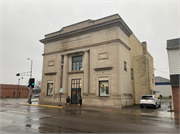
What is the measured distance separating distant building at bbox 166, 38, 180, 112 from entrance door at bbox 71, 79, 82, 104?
1455cm

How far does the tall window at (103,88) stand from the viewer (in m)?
22.4

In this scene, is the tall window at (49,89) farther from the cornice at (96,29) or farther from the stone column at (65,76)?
the cornice at (96,29)

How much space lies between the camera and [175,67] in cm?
1599

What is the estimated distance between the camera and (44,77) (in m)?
29.8

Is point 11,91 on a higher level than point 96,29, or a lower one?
lower

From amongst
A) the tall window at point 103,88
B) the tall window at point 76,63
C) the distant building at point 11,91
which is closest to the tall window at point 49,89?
the tall window at point 76,63

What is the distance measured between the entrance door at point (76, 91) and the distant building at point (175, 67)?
14.6 meters

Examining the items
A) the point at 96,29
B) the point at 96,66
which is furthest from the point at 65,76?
the point at 96,29

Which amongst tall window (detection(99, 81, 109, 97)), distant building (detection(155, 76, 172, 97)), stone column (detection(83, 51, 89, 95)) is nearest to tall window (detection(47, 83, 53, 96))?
stone column (detection(83, 51, 89, 95))

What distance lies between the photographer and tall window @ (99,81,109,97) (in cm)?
2239

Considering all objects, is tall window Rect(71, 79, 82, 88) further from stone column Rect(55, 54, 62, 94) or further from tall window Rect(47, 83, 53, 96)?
tall window Rect(47, 83, 53, 96)

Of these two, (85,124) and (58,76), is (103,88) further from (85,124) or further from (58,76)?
(85,124)

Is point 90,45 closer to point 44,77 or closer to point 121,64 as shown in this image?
point 121,64

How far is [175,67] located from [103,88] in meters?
10.5
